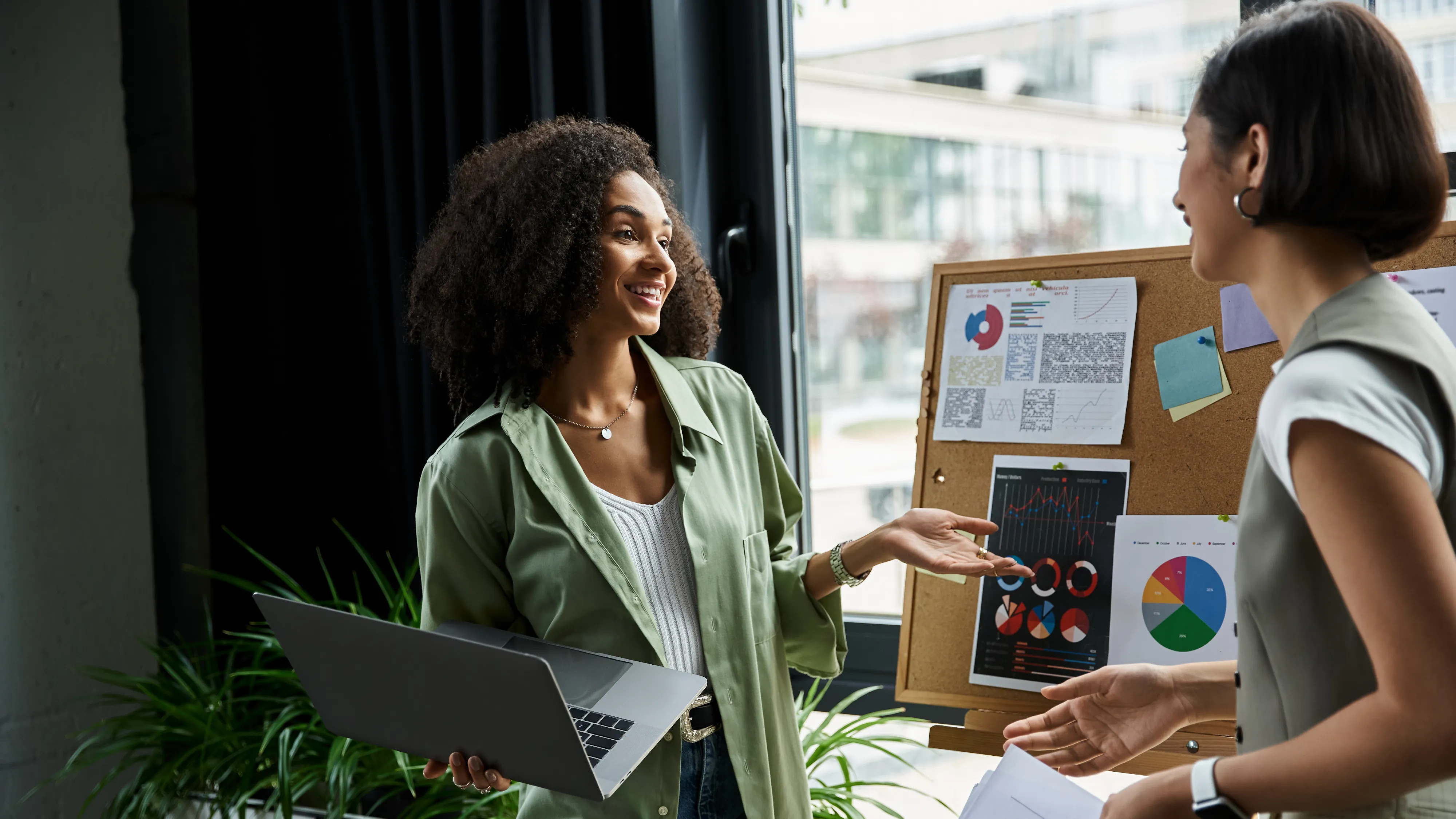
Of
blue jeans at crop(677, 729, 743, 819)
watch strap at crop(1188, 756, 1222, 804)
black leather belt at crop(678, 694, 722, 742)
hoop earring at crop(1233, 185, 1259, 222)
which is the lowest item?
blue jeans at crop(677, 729, 743, 819)

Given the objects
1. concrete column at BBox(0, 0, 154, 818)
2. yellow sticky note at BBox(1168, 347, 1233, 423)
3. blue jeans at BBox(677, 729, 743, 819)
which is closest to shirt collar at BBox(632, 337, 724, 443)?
blue jeans at BBox(677, 729, 743, 819)

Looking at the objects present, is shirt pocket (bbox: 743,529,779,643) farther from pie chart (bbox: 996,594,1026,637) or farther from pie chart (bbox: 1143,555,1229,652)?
pie chart (bbox: 1143,555,1229,652)

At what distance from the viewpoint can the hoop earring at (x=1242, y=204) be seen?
31.4 inches

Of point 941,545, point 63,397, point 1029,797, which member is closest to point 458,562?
point 941,545

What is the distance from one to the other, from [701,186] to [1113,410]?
956 millimetres

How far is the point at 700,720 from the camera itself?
4.31 feet

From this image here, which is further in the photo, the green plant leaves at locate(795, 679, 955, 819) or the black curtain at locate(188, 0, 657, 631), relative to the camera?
the black curtain at locate(188, 0, 657, 631)

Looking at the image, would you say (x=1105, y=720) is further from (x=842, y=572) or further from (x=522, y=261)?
(x=522, y=261)

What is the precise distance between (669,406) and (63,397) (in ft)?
5.45

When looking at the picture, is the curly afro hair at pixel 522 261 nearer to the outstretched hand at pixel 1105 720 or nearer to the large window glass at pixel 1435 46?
the outstretched hand at pixel 1105 720

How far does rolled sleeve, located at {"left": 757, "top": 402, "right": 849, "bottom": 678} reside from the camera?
144 cm

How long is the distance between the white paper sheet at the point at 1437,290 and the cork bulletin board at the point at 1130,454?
11 millimetres

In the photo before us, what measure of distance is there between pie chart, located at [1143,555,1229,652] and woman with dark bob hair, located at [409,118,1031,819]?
22 cm

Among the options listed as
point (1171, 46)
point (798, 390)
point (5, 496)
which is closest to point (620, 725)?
point (798, 390)
